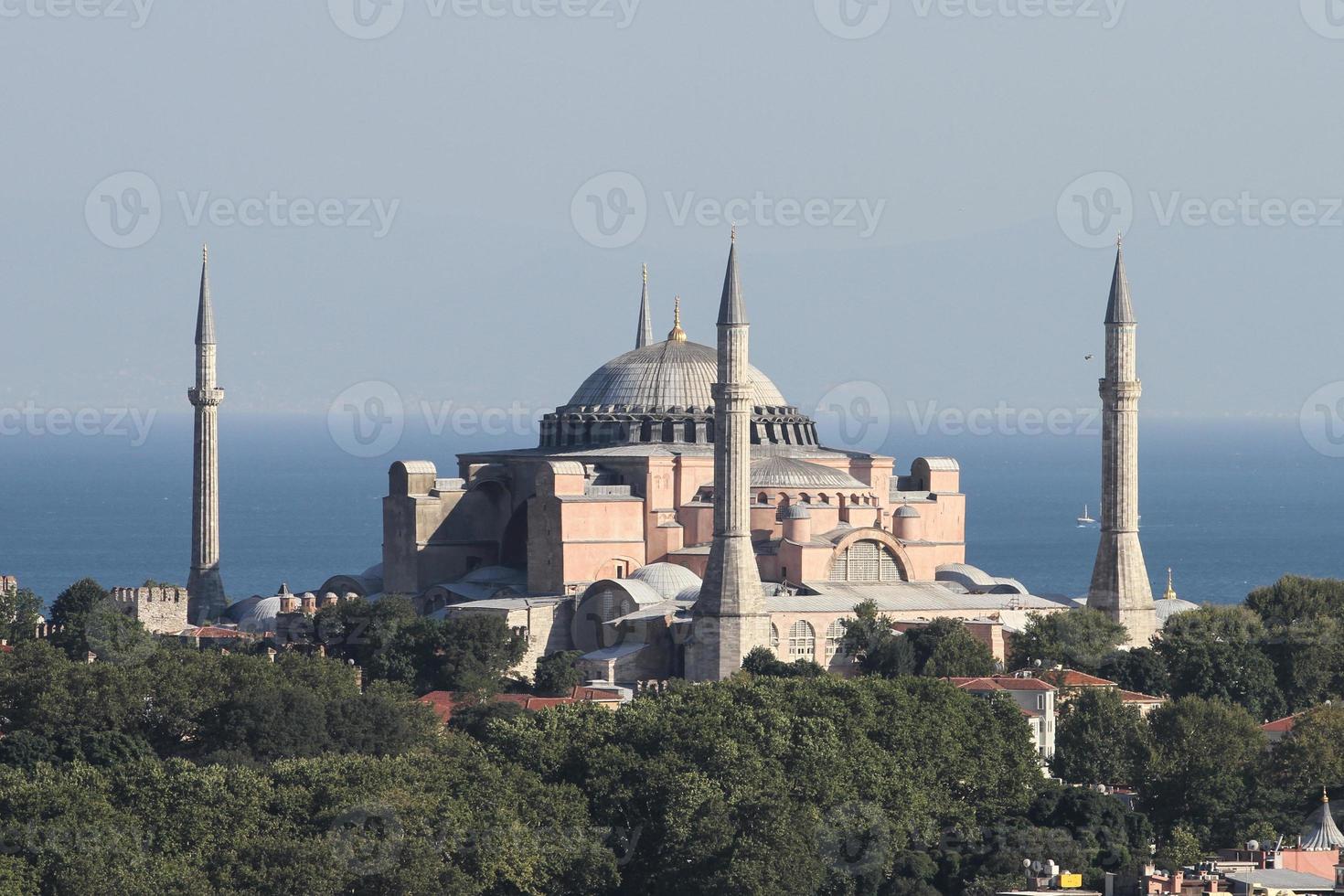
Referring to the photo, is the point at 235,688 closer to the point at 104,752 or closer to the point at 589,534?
the point at 104,752

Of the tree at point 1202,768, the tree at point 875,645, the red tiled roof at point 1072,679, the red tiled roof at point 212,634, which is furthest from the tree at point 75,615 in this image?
the tree at point 1202,768

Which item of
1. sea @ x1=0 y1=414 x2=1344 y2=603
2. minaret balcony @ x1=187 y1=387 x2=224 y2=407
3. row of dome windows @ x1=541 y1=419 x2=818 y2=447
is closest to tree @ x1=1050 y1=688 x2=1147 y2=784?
row of dome windows @ x1=541 y1=419 x2=818 y2=447

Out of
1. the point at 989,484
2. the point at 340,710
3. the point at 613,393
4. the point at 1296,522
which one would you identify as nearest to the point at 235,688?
the point at 340,710

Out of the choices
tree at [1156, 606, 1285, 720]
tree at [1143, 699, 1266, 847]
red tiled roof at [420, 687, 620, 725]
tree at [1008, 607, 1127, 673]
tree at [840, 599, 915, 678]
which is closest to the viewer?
tree at [1143, 699, 1266, 847]

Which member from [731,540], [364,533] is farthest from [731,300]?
[364,533]

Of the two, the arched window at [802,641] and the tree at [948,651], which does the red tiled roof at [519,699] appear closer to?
the arched window at [802,641]

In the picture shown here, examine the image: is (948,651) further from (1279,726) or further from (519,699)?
(519,699)

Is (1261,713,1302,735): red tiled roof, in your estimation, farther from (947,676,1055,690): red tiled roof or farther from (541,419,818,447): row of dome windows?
(541,419,818,447): row of dome windows
